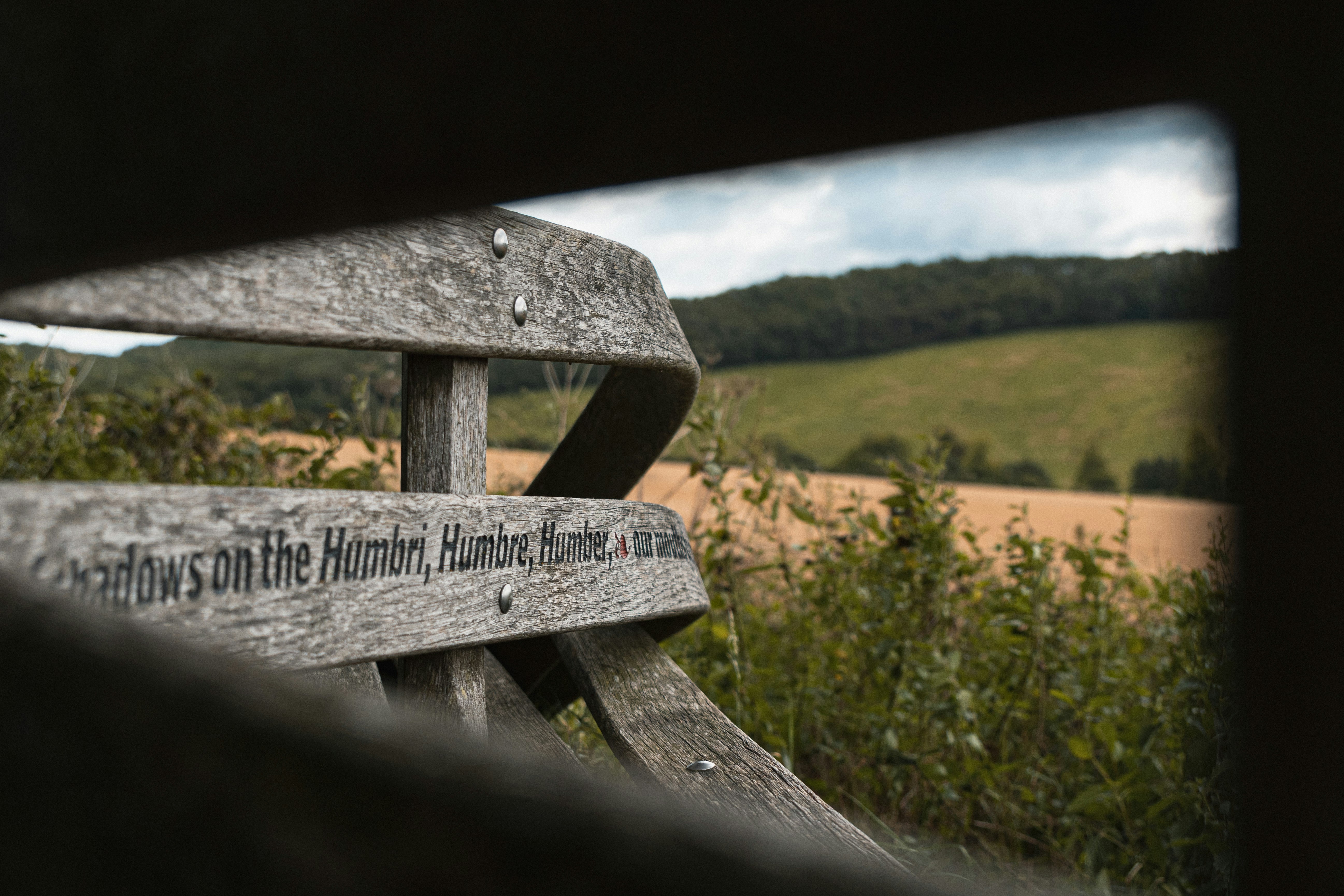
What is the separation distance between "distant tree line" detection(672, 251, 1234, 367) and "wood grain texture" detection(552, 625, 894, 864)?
2.41ft

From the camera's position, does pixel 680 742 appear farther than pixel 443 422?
Yes

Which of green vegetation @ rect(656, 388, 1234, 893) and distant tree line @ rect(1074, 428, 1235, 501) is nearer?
distant tree line @ rect(1074, 428, 1235, 501)

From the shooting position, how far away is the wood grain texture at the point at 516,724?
1.34 metres

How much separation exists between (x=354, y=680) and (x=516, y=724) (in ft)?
1.09

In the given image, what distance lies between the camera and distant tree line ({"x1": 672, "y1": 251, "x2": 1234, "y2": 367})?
38 centimetres

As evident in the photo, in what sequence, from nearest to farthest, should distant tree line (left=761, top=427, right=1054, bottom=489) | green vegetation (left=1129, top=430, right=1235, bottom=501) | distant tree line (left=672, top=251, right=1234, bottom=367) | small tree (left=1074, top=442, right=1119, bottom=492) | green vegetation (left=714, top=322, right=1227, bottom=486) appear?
green vegetation (left=1129, top=430, right=1235, bottom=501)
distant tree line (left=672, top=251, right=1234, bottom=367)
distant tree line (left=761, top=427, right=1054, bottom=489)
small tree (left=1074, top=442, right=1119, bottom=492)
green vegetation (left=714, top=322, right=1227, bottom=486)

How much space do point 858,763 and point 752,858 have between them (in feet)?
7.80

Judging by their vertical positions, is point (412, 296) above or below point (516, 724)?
above

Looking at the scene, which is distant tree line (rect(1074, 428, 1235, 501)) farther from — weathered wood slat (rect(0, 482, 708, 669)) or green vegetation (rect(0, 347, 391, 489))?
green vegetation (rect(0, 347, 391, 489))

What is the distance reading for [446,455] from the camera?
3.91 feet

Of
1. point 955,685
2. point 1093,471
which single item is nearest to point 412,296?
point 955,685

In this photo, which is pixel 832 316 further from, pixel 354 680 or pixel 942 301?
pixel 354 680

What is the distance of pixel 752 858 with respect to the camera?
0.28 meters

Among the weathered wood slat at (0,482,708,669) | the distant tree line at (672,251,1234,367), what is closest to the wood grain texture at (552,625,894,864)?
the weathered wood slat at (0,482,708,669)
